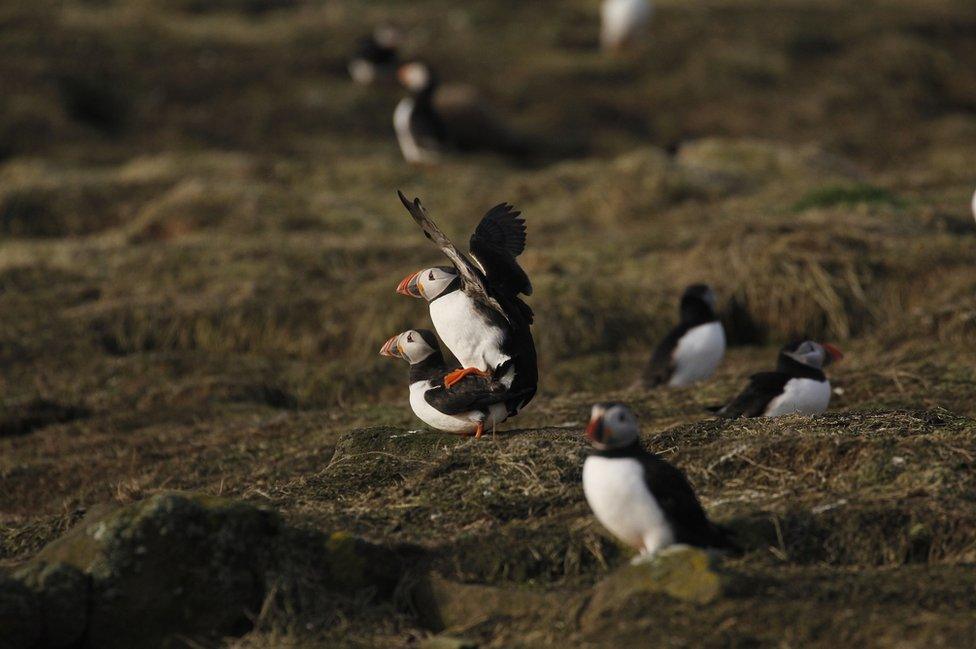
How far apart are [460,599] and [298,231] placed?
31.7 feet

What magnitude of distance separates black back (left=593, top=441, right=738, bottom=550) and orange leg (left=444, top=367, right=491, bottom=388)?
71.0 inches

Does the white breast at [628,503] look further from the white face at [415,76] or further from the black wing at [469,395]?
the white face at [415,76]

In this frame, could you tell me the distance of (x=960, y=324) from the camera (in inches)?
393

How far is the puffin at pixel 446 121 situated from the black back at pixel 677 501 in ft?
43.7

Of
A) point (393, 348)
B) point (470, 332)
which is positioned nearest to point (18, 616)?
point (470, 332)

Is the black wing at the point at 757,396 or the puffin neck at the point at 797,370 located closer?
the black wing at the point at 757,396

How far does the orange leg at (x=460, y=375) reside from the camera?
694 cm

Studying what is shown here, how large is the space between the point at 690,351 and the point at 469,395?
10.9 ft

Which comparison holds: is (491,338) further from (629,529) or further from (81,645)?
(81,645)

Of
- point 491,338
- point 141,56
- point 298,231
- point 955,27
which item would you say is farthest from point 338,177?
point 955,27

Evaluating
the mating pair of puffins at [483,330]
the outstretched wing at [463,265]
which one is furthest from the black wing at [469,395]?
the outstretched wing at [463,265]

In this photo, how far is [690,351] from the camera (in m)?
9.83

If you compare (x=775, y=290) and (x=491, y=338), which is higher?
(x=491, y=338)

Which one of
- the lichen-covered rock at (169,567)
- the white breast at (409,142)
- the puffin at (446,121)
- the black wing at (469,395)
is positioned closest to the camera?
the lichen-covered rock at (169,567)
